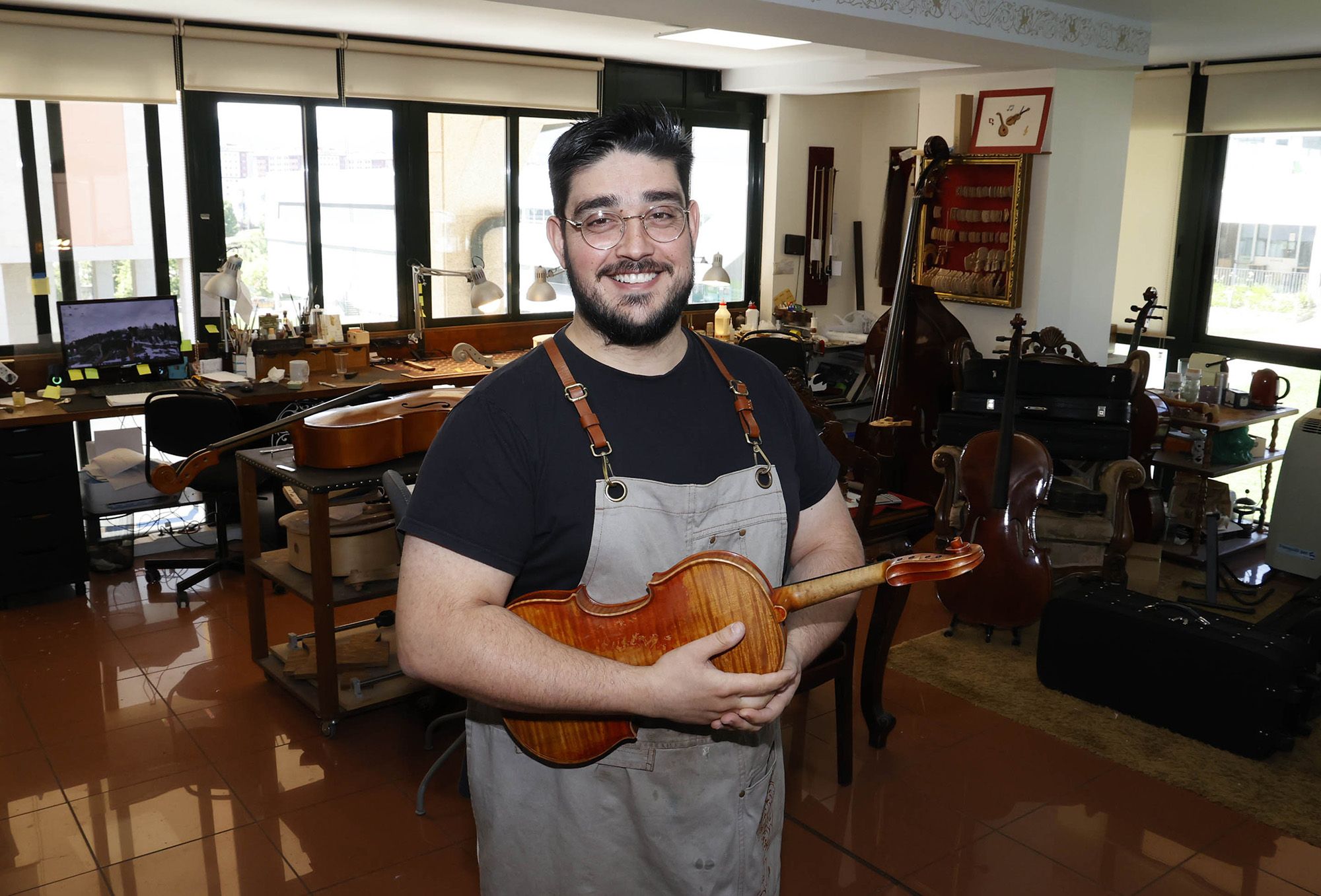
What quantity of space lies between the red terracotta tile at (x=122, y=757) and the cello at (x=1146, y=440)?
4.64 m

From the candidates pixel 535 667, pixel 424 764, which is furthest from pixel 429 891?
pixel 535 667

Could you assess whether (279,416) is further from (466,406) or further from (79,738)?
(466,406)

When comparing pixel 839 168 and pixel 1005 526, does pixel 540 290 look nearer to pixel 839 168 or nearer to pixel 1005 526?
pixel 839 168

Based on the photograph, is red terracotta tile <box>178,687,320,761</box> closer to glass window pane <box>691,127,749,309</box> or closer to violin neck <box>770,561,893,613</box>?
violin neck <box>770,561,893,613</box>

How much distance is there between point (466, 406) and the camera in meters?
1.54

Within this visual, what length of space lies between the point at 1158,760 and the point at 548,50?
5.49 m

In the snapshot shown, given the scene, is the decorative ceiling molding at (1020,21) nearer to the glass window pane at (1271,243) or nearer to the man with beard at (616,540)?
the glass window pane at (1271,243)

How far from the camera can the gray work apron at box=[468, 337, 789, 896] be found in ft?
5.39

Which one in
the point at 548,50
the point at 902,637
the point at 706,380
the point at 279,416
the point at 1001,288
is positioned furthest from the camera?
the point at 548,50

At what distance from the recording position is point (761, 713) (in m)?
1.44

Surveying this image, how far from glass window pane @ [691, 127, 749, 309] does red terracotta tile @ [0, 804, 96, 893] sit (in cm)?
568

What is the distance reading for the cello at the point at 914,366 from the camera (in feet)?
19.1

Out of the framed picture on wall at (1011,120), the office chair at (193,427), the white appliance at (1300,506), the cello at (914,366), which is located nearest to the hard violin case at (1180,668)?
the cello at (914,366)

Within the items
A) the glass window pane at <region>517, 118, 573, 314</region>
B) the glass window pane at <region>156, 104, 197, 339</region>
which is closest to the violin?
the glass window pane at <region>156, 104, 197, 339</region>
